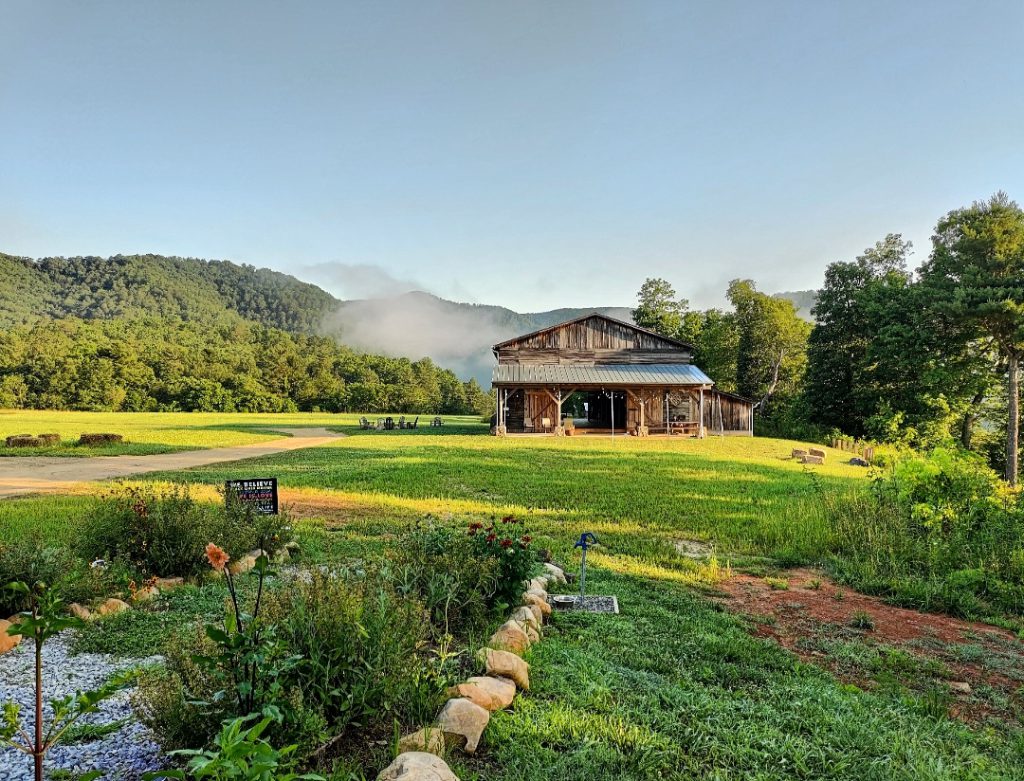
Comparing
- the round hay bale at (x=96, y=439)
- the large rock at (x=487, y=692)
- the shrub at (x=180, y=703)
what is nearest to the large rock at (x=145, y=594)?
the shrub at (x=180, y=703)

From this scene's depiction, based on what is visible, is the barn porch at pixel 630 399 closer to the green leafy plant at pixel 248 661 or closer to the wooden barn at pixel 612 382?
the wooden barn at pixel 612 382

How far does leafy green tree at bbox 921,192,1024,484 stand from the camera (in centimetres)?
2019

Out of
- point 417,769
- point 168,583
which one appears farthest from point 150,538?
point 417,769

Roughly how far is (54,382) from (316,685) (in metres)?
68.5

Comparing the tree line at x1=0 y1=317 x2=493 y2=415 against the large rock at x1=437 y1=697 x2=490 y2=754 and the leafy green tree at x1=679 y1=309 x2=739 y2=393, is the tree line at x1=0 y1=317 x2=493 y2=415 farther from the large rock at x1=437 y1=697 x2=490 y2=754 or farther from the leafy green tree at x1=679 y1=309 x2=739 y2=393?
the large rock at x1=437 y1=697 x2=490 y2=754

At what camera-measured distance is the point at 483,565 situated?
4.03 metres

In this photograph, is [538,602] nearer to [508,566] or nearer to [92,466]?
[508,566]

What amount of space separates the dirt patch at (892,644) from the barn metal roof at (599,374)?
66.4 feet

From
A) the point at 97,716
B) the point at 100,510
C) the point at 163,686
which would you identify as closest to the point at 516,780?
the point at 163,686

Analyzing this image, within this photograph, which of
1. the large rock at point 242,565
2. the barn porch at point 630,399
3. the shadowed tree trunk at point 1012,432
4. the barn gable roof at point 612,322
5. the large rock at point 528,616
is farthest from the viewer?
the barn gable roof at point 612,322

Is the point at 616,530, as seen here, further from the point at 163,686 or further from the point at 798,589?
the point at 163,686

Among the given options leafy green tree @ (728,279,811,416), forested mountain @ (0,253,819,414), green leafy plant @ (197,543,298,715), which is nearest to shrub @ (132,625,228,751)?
green leafy plant @ (197,543,298,715)

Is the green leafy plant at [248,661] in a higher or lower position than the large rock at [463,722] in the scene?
higher

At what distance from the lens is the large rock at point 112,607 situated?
427cm
